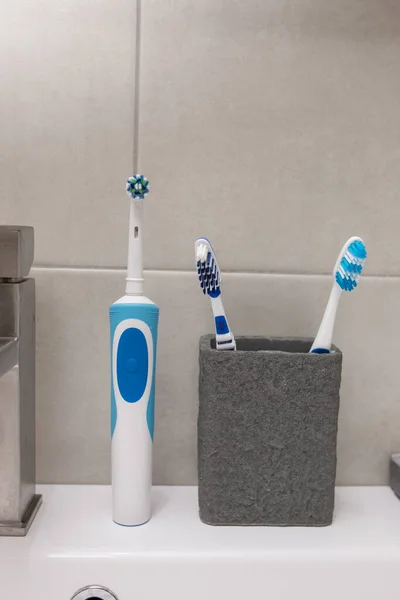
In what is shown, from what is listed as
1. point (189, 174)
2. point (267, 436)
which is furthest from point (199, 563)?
point (189, 174)

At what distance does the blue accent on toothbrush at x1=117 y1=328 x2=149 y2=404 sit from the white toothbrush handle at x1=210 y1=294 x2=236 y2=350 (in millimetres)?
64

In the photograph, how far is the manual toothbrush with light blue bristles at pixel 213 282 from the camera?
468 millimetres

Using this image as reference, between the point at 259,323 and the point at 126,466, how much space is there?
190 millimetres

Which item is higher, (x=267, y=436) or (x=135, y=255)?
(x=135, y=255)

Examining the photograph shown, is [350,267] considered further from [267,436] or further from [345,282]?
[267,436]

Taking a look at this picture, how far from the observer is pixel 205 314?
22.8 inches

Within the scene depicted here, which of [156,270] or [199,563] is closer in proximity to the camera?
[199,563]

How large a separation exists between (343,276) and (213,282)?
0.37ft

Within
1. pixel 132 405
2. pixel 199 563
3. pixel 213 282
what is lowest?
pixel 199 563

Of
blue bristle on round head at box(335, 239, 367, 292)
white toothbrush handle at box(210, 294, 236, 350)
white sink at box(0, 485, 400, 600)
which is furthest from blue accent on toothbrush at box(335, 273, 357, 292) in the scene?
white sink at box(0, 485, 400, 600)

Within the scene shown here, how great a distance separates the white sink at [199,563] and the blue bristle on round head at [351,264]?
216 millimetres

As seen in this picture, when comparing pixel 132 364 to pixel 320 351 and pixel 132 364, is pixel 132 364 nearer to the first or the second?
pixel 132 364

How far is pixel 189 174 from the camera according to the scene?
57 cm

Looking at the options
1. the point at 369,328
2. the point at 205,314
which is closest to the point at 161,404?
the point at 205,314
